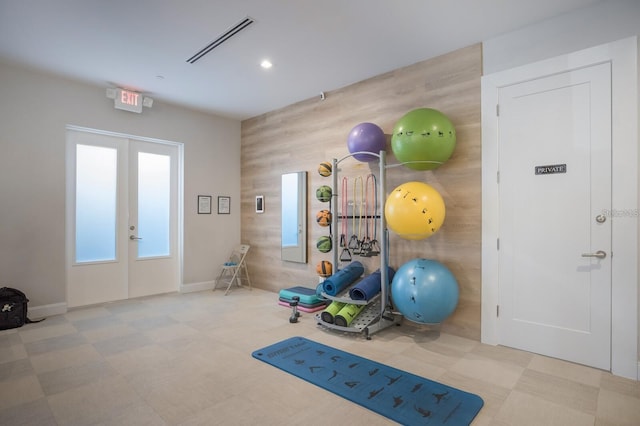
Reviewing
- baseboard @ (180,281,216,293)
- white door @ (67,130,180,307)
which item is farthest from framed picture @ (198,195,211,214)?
baseboard @ (180,281,216,293)

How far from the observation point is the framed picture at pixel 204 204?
6.05m

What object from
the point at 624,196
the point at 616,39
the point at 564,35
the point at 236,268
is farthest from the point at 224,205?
the point at 616,39

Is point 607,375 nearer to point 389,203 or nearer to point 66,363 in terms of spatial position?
point 389,203

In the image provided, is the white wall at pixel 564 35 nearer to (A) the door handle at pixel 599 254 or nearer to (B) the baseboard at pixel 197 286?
(A) the door handle at pixel 599 254

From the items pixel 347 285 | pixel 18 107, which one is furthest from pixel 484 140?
pixel 18 107

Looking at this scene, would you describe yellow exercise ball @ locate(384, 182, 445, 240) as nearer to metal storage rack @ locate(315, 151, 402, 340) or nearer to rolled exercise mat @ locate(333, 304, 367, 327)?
metal storage rack @ locate(315, 151, 402, 340)

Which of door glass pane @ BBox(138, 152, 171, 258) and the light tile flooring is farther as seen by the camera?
door glass pane @ BBox(138, 152, 171, 258)

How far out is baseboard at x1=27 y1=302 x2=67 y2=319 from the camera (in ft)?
14.1

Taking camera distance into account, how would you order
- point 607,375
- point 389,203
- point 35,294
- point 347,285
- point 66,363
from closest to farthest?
point 607,375
point 66,363
point 389,203
point 347,285
point 35,294

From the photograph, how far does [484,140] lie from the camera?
11.4ft

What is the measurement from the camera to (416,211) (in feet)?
10.4

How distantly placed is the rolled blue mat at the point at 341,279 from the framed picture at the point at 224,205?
314 centimetres

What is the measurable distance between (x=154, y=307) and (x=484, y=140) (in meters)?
4.86

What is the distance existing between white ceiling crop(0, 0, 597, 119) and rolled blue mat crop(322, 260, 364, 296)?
101 inches
